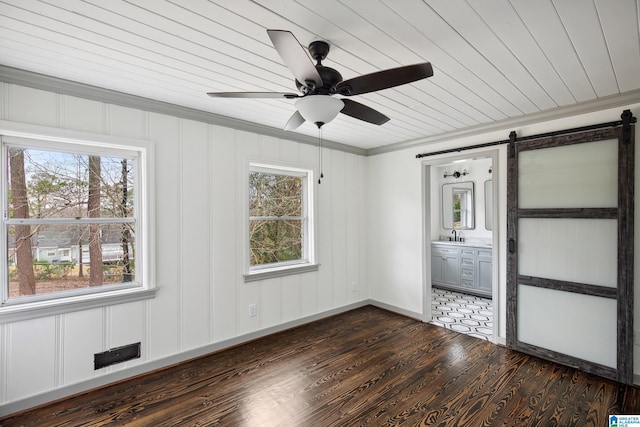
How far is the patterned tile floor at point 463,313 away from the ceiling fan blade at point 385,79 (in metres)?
3.20

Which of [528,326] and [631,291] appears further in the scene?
[528,326]

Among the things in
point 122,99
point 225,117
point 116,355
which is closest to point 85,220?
point 122,99

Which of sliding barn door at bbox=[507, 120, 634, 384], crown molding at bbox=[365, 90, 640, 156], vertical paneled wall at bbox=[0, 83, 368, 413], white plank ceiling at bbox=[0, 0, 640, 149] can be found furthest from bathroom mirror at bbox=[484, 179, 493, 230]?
vertical paneled wall at bbox=[0, 83, 368, 413]

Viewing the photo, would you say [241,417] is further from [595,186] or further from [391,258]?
[595,186]

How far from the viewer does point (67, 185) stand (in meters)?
2.49

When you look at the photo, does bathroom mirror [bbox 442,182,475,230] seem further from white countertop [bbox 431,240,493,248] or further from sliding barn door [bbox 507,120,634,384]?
sliding barn door [bbox 507,120,634,384]

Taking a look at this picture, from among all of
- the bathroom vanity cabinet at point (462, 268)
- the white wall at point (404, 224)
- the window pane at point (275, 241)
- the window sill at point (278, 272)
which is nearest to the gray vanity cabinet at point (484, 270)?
the bathroom vanity cabinet at point (462, 268)

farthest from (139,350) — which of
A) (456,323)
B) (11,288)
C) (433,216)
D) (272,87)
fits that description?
(433,216)

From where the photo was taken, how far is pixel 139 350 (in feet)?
8.83

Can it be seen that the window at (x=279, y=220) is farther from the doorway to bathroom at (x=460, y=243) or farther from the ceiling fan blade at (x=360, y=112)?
the ceiling fan blade at (x=360, y=112)

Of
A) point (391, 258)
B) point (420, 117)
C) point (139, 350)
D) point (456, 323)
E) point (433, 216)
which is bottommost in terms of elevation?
point (456, 323)

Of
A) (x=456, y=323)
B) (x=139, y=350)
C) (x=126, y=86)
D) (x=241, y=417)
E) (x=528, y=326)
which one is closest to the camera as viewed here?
(x=241, y=417)

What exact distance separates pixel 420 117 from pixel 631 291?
7.72ft

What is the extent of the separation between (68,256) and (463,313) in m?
4.65
